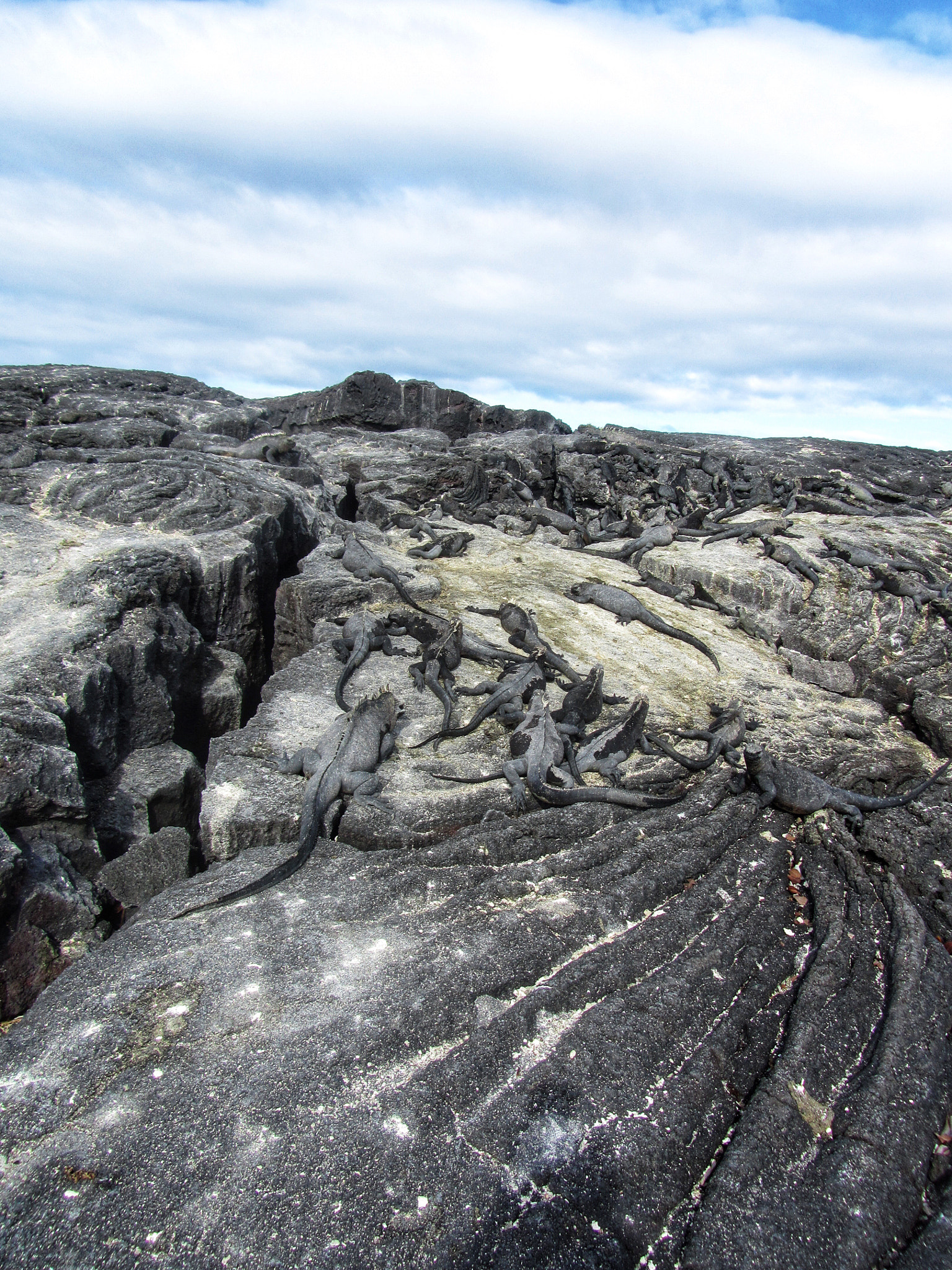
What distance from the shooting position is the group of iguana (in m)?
4.64

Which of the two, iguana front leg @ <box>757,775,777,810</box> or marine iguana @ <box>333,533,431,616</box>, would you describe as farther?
marine iguana @ <box>333,533,431,616</box>

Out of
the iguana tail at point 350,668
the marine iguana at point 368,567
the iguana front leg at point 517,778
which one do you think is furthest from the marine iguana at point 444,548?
the iguana front leg at point 517,778

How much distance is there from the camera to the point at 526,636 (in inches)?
298

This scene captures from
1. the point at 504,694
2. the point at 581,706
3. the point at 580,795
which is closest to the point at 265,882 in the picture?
the point at 580,795

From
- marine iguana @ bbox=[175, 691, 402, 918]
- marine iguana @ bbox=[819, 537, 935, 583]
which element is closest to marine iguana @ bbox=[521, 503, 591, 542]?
marine iguana @ bbox=[819, 537, 935, 583]

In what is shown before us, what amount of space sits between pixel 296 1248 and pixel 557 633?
6393 millimetres

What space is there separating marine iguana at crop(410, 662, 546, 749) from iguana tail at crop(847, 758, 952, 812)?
2.78 meters

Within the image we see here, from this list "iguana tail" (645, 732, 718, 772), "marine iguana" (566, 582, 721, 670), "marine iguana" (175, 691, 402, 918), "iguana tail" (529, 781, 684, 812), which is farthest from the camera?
"marine iguana" (566, 582, 721, 670)

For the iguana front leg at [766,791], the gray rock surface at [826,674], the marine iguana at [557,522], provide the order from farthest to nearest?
1. the marine iguana at [557,522]
2. the gray rock surface at [826,674]
3. the iguana front leg at [766,791]

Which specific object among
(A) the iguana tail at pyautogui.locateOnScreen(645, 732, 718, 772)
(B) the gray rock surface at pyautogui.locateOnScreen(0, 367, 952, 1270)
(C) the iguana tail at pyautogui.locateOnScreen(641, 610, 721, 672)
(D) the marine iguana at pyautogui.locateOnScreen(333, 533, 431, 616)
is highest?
(D) the marine iguana at pyautogui.locateOnScreen(333, 533, 431, 616)

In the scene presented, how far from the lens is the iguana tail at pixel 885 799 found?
5246 millimetres

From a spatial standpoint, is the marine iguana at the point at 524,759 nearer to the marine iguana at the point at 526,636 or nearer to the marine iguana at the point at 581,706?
the marine iguana at the point at 581,706

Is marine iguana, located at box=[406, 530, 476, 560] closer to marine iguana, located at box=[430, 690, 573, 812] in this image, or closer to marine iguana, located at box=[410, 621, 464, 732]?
marine iguana, located at box=[410, 621, 464, 732]

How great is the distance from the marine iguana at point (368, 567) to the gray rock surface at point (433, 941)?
14.9 inches
